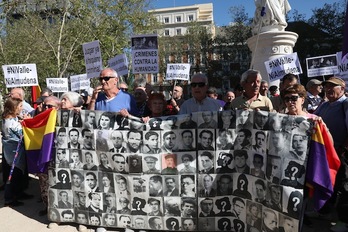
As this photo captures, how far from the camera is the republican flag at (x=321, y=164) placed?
10.1 feet

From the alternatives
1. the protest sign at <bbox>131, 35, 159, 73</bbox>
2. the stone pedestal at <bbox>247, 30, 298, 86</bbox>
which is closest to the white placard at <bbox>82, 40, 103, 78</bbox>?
the protest sign at <bbox>131, 35, 159, 73</bbox>

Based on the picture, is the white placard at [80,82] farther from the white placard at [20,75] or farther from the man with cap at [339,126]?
the man with cap at [339,126]

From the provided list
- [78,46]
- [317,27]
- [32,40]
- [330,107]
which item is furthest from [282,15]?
[317,27]

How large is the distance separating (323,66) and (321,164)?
5.61 meters

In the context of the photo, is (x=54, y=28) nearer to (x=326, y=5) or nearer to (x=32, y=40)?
(x=32, y=40)

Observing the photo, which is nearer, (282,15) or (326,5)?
(282,15)

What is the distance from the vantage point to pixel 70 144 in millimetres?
4117

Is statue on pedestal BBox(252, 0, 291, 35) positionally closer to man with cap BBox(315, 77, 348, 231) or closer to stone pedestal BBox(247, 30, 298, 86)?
stone pedestal BBox(247, 30, 298, 86)

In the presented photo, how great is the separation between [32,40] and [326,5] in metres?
27.3

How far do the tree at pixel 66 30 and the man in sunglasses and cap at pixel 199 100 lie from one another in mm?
15688

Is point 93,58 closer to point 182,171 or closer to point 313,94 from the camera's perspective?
point 182,171

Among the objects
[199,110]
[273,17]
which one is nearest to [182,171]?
[199,110]

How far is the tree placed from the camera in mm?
18953

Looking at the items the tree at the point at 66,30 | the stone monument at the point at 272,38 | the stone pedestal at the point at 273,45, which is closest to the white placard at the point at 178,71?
the stone monument at the point at 272,38
